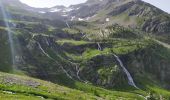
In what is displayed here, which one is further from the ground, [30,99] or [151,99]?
[30,99]

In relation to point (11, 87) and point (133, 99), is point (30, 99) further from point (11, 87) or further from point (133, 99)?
point (133, 99)

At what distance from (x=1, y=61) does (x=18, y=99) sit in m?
134

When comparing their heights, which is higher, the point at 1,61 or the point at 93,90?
the point at 1,61

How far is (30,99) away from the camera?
70.2 metres

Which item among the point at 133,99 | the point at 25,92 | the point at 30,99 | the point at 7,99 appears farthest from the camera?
the point at 133,99

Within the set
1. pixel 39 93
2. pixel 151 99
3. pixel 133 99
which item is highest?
pixel 39 93

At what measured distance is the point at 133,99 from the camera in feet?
626

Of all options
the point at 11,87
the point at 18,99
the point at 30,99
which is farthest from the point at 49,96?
the point at 18,99

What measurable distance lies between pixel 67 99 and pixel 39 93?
27.9ft

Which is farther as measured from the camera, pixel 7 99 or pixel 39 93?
pixel 39 93

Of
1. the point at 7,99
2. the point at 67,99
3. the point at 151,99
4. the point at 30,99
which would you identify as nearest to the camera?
the point at 7,99

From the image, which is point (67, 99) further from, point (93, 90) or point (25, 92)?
point (93, 90)

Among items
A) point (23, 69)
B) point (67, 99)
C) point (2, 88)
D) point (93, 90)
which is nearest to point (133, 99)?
point (93, 90)

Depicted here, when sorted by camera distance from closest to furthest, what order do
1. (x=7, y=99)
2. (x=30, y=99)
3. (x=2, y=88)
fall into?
1. (x=7, y=99)
2. (x=30, y=99)
3. (x=2, y=88)
